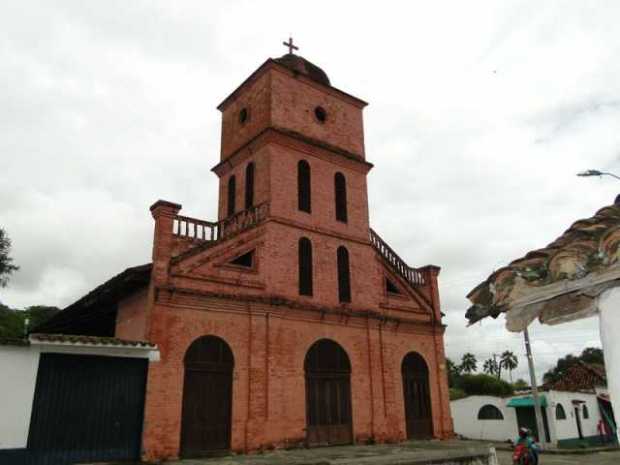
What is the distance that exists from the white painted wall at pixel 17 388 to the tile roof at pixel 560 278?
9.84 metres

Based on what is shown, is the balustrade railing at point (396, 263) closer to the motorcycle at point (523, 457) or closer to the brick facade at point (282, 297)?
the brick facade at point (282, 297)

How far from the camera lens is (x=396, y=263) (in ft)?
67.4

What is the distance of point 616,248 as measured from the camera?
442 centimetres

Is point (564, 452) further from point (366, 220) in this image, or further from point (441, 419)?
point (366, 220)

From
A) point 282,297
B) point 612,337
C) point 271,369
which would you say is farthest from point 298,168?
point 612,337

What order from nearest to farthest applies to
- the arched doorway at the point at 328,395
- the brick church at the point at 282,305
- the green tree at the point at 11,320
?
the brick church at the point at 282,305
the arched doorway at the point at 328,395
the green tree at the point at 11,320

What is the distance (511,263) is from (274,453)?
36.3ft

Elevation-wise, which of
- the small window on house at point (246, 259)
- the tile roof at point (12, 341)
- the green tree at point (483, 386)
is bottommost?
the tile roof at point (12, 341)

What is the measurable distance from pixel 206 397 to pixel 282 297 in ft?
12.3

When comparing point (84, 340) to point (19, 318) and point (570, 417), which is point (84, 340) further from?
point (19, 318)

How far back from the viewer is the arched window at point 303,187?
1830 centimetres

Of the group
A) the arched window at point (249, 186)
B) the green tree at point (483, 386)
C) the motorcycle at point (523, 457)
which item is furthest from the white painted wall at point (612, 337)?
the green tree at point (483, 386)

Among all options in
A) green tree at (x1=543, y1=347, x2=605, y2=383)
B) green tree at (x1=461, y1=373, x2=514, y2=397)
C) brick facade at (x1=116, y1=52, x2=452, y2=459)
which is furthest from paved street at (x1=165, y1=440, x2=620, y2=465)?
green tree at (x1=543, y1=347, x2=605, y2=383)

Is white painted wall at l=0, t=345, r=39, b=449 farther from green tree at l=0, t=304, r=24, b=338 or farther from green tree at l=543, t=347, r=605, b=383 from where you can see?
green tree at l=543, t=347, r=605, b=383
